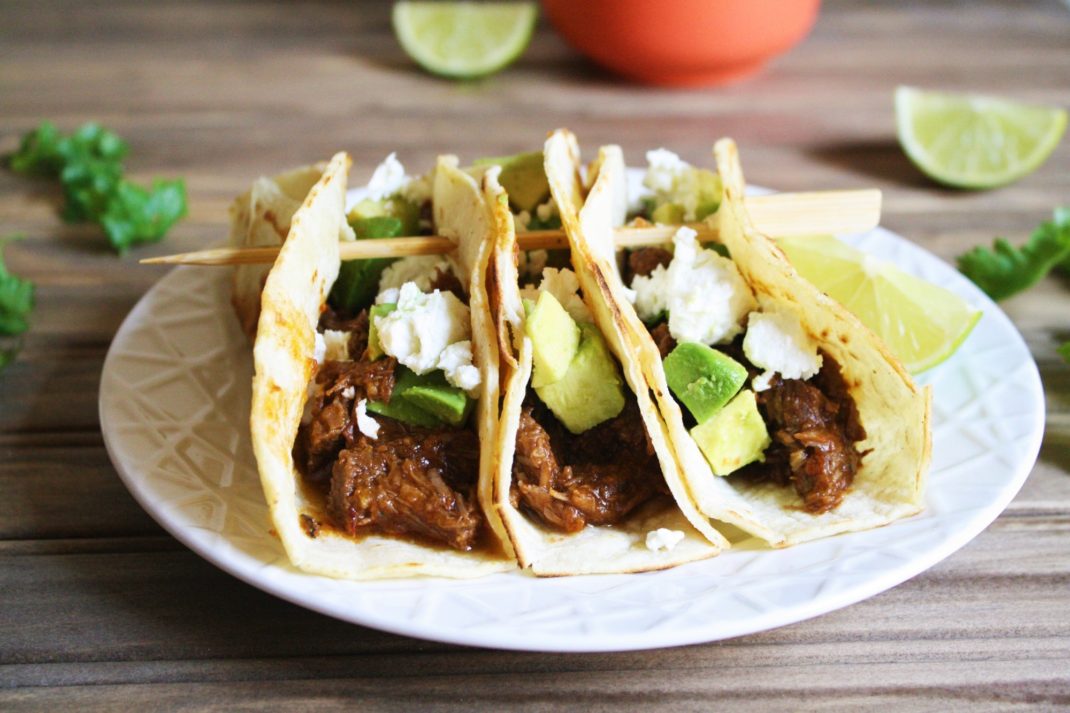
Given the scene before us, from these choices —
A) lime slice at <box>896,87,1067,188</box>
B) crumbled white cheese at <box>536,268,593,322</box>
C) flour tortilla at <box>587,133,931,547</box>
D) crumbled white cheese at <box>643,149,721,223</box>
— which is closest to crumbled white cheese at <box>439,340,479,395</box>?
crumbled white cheese at <box>536,268,593,322</box>

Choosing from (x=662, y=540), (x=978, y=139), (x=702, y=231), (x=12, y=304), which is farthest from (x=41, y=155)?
(x=978, y=139)

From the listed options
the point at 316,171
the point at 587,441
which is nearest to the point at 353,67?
the point at 316,171

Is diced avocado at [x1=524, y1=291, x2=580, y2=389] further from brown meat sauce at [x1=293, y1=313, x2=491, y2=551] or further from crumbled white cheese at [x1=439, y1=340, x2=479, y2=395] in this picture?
brown meat sauce at [x1=293, y1=313, x2=491, y2=551]

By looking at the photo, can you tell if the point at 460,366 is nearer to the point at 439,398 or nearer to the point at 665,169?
the point at 439,398

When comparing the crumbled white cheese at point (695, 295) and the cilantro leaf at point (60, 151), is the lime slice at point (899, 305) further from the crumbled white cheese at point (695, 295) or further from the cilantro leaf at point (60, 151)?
the cilantro leaf at point (60, 151)

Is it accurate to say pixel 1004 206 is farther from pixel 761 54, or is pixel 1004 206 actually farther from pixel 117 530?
pixel 117 530
